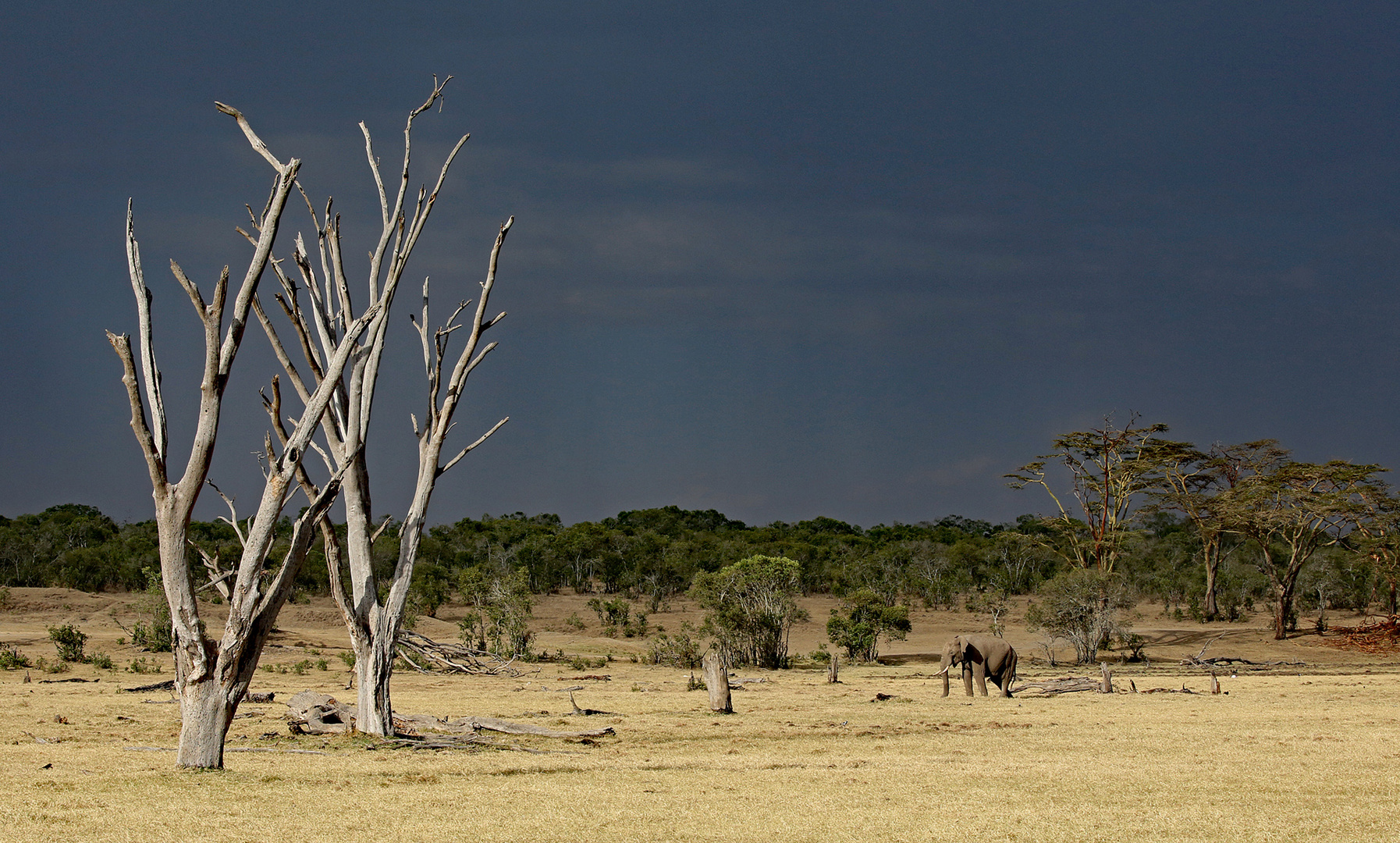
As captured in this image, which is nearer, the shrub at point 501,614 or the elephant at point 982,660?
the elephant at point 982,660

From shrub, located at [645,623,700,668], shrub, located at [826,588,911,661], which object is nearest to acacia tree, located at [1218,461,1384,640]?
shrub, located at [826,588,911,661]

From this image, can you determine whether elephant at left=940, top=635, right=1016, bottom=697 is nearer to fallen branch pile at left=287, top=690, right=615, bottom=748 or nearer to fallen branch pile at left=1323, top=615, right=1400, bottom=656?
fallen branch pile at left=287, top=690, right=615, bottom=748

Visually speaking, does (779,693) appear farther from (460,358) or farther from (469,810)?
(469,810)

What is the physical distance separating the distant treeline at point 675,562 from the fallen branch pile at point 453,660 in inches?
827

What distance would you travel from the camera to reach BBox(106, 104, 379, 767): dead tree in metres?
12.7

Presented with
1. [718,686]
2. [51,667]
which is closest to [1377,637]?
[718,686]

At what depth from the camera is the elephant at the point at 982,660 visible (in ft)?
90.2

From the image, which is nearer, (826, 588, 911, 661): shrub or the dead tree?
the dead tree

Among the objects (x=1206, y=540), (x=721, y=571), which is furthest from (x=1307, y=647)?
(x=721, y=571)

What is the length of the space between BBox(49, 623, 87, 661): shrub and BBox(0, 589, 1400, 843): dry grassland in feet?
19.6

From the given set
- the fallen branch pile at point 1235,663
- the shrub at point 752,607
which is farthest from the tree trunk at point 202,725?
the fallen branch pile at point 1235,663

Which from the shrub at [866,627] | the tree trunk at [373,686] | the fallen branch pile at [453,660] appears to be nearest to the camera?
the tree trunk at [373,686]

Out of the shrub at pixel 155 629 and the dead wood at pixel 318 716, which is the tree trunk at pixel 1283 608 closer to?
the dead wood at pixel 318 716

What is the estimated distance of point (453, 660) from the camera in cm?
3416
